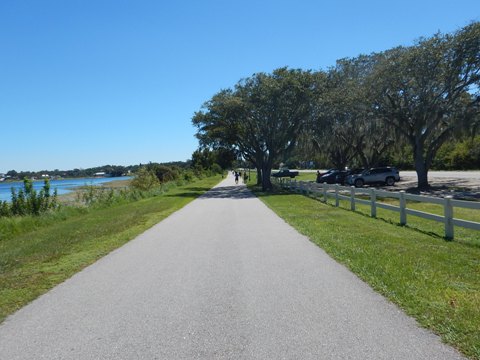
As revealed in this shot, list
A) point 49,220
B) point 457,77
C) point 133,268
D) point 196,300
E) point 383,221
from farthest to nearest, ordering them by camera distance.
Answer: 1. point 457,77
2. point 49,220
3. point 383,221
4. point 133,268
5. point 196,300

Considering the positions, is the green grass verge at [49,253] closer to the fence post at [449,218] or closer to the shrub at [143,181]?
the fence post at [449,218]

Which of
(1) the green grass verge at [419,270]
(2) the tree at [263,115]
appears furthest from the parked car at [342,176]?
(1) the green grass verge at [419,270]

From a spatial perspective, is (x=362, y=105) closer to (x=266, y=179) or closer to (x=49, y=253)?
(x=266, y=179)

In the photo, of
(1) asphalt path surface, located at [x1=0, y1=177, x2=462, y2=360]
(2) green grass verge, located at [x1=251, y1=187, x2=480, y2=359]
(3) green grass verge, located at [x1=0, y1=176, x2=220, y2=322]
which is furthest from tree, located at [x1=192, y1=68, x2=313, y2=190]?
(1) asphalt path surface, located at [x1=0, y1=177, x2=462, y2=360]

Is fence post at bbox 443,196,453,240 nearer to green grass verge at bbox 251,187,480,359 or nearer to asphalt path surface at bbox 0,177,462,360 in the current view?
green grass verge at bbox 251,187,480,359

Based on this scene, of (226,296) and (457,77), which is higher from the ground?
(457,77)

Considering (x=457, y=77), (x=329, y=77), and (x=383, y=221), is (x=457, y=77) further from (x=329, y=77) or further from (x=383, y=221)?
(x=383, y=221)

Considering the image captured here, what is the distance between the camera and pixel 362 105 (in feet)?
109

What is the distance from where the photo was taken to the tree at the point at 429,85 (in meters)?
27.9

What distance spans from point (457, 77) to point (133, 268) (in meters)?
27.8

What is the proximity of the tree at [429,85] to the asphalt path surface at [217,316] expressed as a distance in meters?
24.6

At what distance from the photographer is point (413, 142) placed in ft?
110

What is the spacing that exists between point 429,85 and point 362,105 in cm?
513

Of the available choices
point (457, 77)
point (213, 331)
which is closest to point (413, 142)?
point (457, 77)
